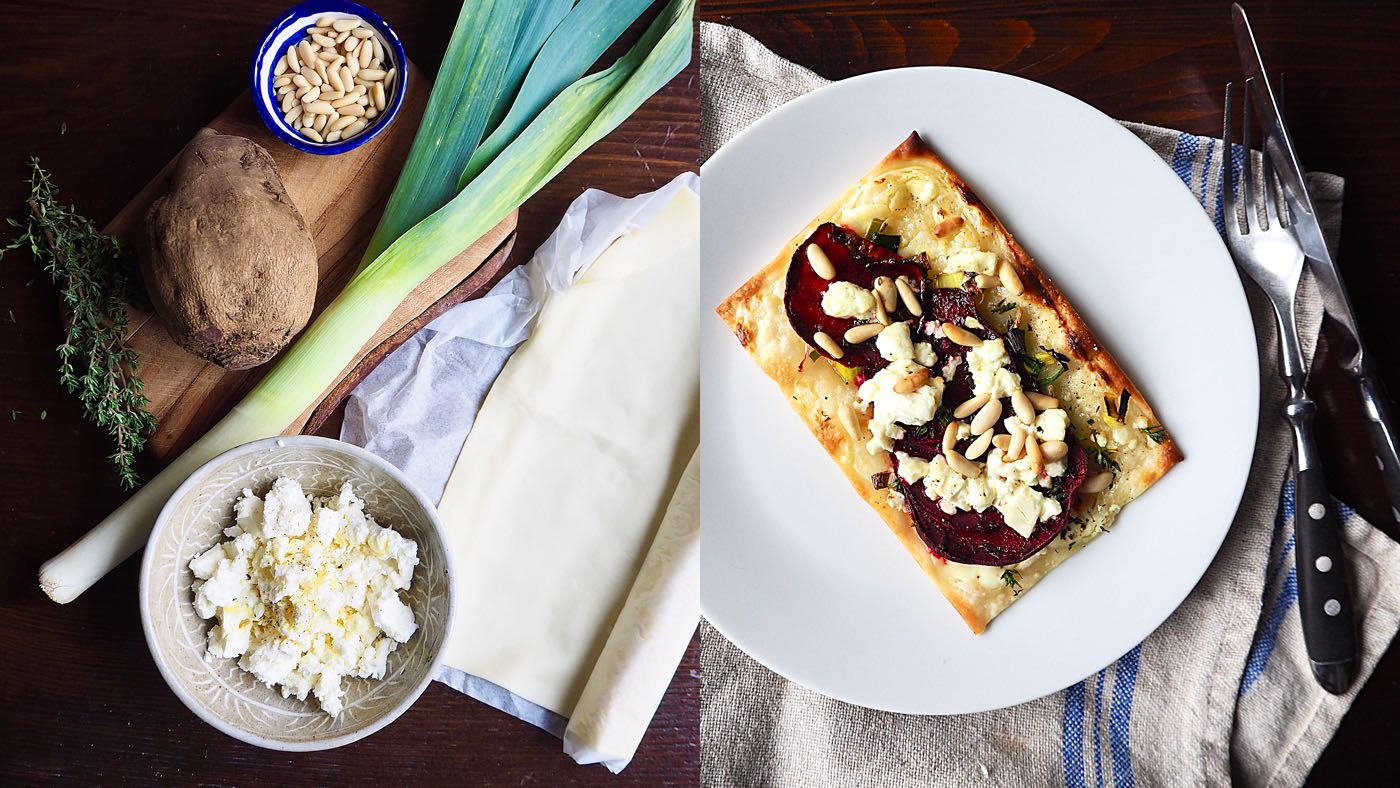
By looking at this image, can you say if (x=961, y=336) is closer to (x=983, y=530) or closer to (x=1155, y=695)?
(x=983, y=530)

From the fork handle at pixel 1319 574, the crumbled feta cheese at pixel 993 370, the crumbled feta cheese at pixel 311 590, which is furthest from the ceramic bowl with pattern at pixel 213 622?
the fork handle at pixel 1319 574

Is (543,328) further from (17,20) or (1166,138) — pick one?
(1166,138)

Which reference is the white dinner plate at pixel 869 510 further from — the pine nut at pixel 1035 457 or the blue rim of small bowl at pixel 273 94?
the blue rim of small bowl at pixel 273 94

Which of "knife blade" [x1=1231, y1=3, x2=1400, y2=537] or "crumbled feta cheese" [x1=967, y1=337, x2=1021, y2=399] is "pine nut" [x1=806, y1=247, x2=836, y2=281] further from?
"knife blade" [x1=1231, y1=3, x2=1400, y2=537]

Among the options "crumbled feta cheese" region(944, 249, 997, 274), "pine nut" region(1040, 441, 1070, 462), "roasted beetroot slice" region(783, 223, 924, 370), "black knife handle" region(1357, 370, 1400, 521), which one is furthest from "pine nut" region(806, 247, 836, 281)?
"black knife handle" region(1357, 370, 1400, 521)

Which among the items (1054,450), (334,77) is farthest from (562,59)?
(1054,450)

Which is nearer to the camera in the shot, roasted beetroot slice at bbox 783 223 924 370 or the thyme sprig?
the thyme sprig

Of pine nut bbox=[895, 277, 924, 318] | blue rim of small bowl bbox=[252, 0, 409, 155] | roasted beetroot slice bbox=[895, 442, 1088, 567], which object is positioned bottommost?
roasted beetroot slice bbox=[895, 442, 1088, 567]
